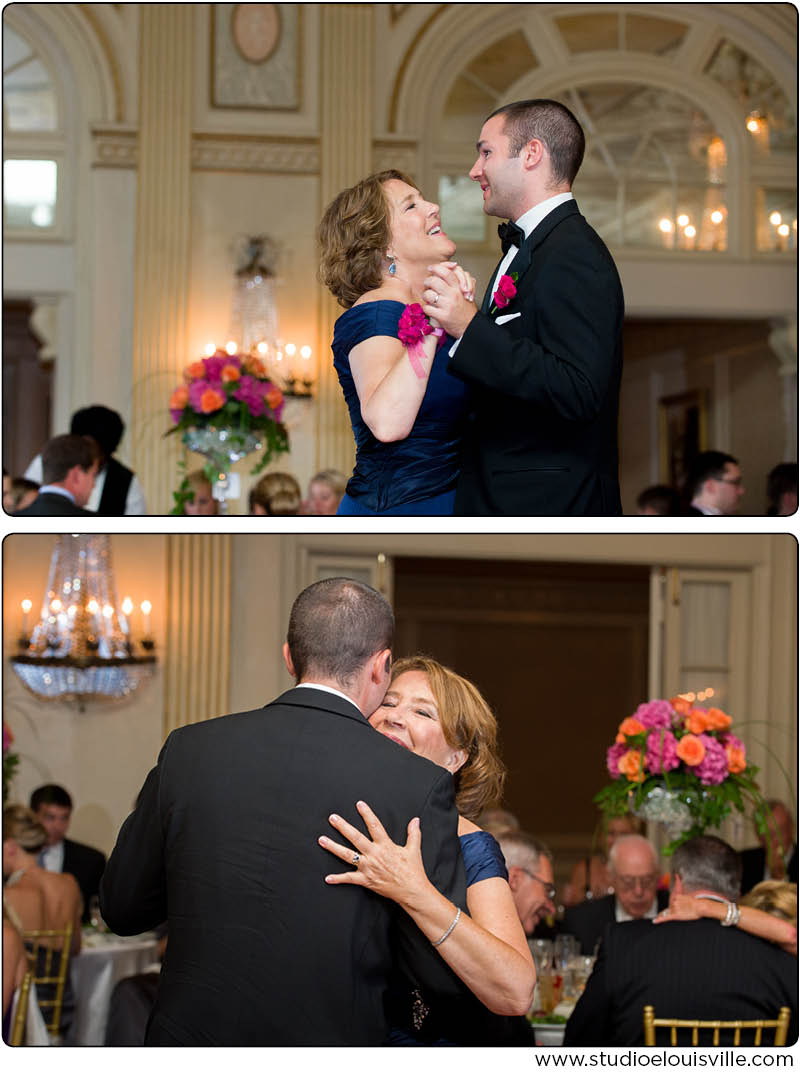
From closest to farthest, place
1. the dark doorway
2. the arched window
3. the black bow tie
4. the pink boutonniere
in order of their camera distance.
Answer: the pink boutonniere < the black bow tie < the arched window < the dark doorway

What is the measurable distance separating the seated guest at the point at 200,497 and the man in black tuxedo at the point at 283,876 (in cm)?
391

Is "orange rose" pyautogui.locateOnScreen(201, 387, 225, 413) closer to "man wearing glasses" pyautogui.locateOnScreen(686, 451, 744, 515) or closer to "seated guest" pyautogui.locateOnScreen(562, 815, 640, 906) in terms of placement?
"man wearing glasses" pyautogui.locateOnScreen(686, 451, 744, 515)

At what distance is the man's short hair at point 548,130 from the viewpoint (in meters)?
1.80

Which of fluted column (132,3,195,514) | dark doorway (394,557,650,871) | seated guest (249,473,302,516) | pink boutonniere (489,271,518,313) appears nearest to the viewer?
pink boutonniere (489,271,518,313)

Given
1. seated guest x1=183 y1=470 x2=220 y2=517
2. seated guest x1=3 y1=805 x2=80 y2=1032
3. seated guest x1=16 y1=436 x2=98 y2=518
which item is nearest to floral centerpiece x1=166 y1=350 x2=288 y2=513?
seated guest x1=183 y1=470 x2=220 y2=517

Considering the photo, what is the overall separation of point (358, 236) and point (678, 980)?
1746 millimetres

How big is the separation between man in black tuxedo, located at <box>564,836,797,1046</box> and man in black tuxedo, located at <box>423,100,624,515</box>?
1390 mm

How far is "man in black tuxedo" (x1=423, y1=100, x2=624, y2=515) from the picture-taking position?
1.68 meters

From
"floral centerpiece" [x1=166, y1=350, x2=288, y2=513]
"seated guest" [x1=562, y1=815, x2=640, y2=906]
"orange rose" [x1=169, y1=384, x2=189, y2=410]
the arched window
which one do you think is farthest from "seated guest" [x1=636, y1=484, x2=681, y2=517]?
the arched window

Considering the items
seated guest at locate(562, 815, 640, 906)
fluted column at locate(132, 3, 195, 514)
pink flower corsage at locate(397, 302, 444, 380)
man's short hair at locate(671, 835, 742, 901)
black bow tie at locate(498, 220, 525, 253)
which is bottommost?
seated guest at locate(562, 815, 640, 906)

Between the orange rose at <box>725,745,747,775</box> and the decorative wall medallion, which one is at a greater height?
the decorative wall medallion

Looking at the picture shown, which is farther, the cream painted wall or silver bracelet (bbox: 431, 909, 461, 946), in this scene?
the cream painted wall
